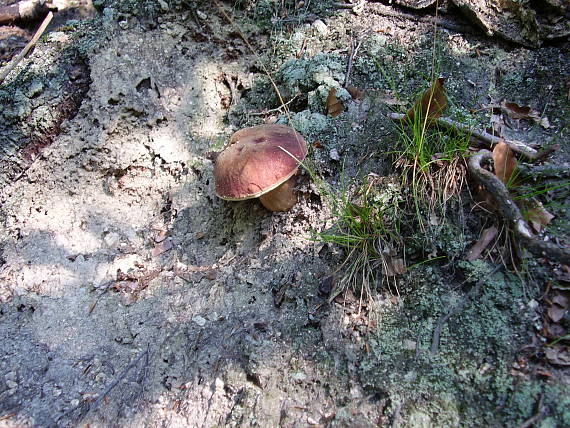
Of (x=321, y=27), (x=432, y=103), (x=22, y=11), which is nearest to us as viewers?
(x=432, y=103)

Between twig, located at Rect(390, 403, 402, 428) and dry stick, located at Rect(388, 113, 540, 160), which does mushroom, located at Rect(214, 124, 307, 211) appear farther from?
twig, located at Rect(390, 403, 402, 428)

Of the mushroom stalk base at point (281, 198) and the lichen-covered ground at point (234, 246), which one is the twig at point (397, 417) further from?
the mushroom stalk base at point (281, 198)

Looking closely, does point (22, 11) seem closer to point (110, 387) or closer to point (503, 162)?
point (110, 387)

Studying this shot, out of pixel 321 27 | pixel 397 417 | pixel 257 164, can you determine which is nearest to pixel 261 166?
pixel 257 164

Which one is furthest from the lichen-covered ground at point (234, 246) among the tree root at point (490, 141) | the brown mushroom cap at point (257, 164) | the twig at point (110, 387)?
the brown mushroom cap at point (257, 164)

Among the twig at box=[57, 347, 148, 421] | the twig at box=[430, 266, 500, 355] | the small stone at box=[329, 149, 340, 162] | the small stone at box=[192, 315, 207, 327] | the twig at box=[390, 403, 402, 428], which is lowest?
the twig at box=[57, 347, 148, 421]

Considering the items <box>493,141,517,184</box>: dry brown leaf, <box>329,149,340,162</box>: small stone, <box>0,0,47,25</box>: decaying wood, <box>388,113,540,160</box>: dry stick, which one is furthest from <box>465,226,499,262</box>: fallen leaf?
<box>0,0,47,25</box>: decaying wood
